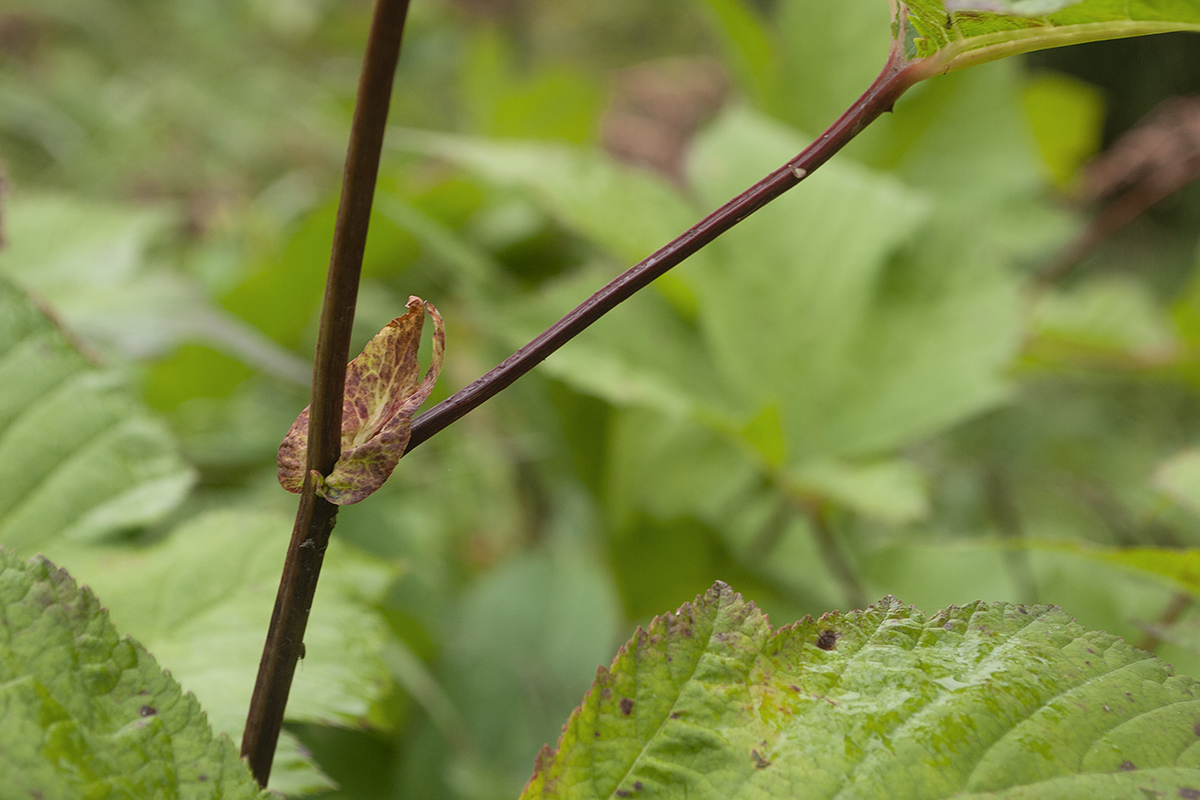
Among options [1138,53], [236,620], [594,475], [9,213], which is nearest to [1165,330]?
[594,475]

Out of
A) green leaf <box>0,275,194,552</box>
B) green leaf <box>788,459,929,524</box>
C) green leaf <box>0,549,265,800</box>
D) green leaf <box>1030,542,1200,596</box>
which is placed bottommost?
green leaf <box>0,549,265,800</box>

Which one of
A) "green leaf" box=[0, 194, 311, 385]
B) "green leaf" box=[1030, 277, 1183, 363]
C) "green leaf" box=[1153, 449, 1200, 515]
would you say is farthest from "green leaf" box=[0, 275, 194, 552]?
"green leaf" box=[1030, 277, 1183, 363]

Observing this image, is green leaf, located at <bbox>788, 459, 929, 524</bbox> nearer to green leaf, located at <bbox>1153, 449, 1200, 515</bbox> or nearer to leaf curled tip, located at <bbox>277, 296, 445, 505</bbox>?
green leaf, located at <bbox>1153, 449, 1200, 515</bbox>

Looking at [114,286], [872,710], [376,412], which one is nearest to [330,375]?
[376,412]

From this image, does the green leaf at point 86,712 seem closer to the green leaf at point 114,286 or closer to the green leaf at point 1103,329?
the green leaf at point 114,286

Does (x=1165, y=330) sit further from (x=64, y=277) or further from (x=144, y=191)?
(x=144, y=191)

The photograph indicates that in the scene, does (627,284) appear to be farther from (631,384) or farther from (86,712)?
(631,384)

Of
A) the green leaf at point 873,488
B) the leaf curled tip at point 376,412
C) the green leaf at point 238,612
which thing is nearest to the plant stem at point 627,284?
the leaf curled tip at point 376,412
